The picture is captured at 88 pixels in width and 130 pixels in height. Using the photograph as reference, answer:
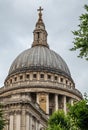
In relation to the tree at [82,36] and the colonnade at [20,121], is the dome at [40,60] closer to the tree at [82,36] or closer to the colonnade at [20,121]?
the colonnade at [20,121]

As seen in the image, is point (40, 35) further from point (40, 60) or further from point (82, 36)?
point (82, 36)

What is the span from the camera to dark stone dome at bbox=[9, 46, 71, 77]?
98.1m

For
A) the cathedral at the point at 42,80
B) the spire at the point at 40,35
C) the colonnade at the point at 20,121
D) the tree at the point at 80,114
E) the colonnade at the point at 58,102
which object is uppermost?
the spire at the point at 40,35

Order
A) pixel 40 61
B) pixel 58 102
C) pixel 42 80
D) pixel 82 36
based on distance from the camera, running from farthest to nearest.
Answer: pixel 40 61
pixel 58 102
pixel 42 80
pixel 82 36

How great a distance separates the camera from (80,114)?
33.6 metres

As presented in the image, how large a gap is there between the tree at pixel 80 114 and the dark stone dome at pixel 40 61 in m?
62.7

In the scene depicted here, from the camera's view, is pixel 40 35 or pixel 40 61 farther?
pixel 40 35

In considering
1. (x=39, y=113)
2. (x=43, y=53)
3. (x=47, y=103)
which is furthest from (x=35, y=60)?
(x=39, y=113)

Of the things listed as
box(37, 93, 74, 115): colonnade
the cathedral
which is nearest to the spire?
the cathedral

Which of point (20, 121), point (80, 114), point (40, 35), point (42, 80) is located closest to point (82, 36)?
point (80, 114)

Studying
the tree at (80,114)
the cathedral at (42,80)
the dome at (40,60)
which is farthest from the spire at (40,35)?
the tree at (80,114)

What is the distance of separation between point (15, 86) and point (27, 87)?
264cm

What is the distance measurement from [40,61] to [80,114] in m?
65.9

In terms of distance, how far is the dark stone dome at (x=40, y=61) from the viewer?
322 feet
